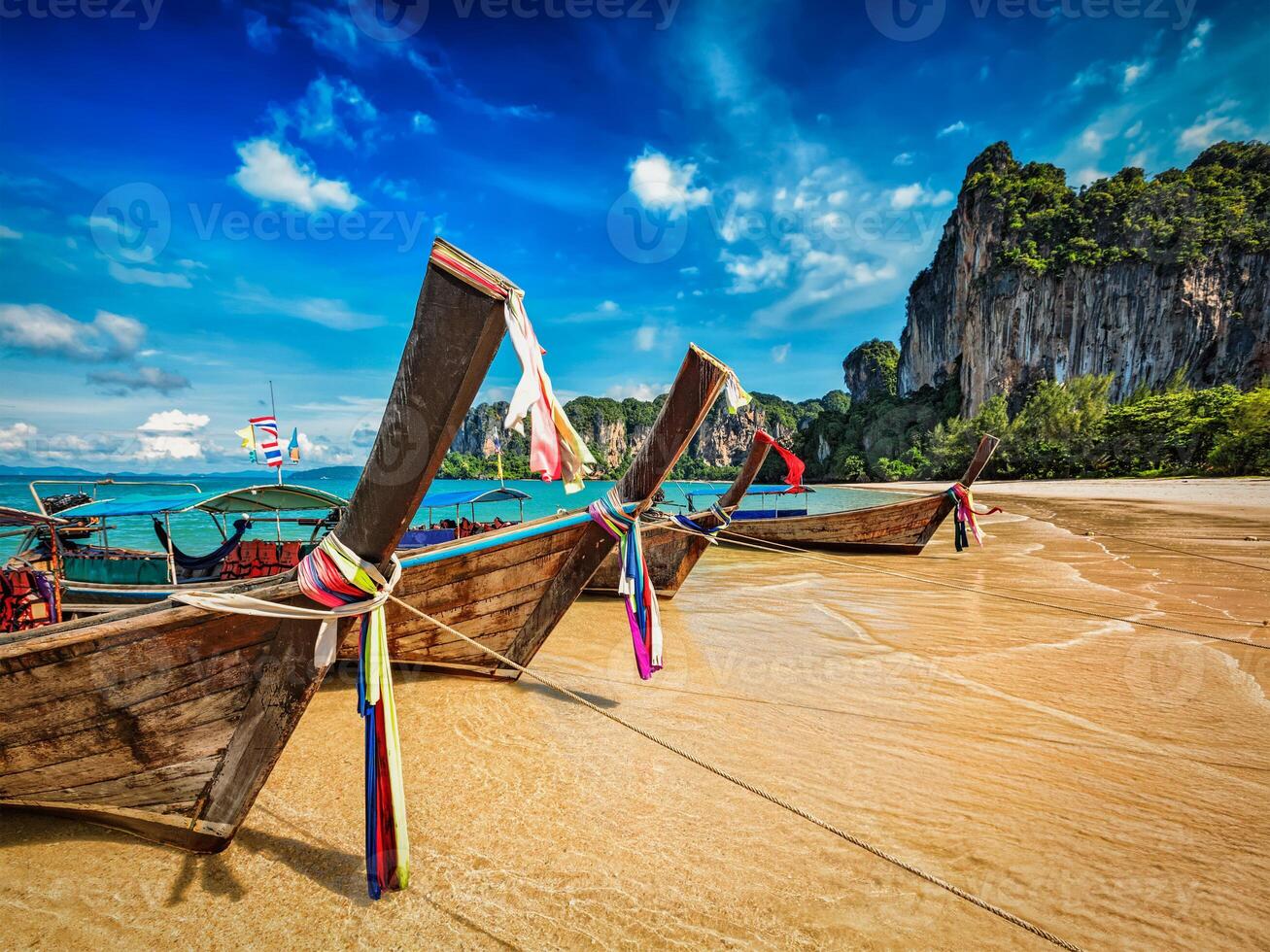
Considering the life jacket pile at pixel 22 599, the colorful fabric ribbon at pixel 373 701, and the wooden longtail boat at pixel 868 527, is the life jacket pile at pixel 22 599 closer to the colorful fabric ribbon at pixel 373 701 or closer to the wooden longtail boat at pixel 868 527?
the colorful fabric ribbon at pixel 373 701

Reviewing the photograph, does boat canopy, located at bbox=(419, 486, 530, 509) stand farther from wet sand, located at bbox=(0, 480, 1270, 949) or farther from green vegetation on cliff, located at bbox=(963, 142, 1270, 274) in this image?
green vegetation on cliff, located at bbox=(963, 142, 1270, 274)

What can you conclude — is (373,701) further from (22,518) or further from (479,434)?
(479,434)

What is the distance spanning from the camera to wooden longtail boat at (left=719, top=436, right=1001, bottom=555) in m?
13.1

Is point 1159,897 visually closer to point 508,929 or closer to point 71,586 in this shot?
point 508,929

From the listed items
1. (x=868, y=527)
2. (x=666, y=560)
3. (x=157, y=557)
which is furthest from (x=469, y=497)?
(x=868, y=527)

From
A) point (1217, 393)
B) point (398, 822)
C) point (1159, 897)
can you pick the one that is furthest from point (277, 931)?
point (1217, 393)

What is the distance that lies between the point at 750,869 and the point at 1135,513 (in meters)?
25.5

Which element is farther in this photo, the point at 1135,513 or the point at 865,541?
the point at 1135,513

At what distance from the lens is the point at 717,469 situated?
123812 mm

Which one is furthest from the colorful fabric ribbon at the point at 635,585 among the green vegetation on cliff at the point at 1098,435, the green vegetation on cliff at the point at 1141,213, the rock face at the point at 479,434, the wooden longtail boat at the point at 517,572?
the rock face at the point at 479,434

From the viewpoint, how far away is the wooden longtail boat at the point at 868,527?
43.0 ft

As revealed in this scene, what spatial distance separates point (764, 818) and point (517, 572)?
2714 millimetres

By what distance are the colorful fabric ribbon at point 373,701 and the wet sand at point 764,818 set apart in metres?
0.38

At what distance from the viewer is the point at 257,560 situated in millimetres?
10867
